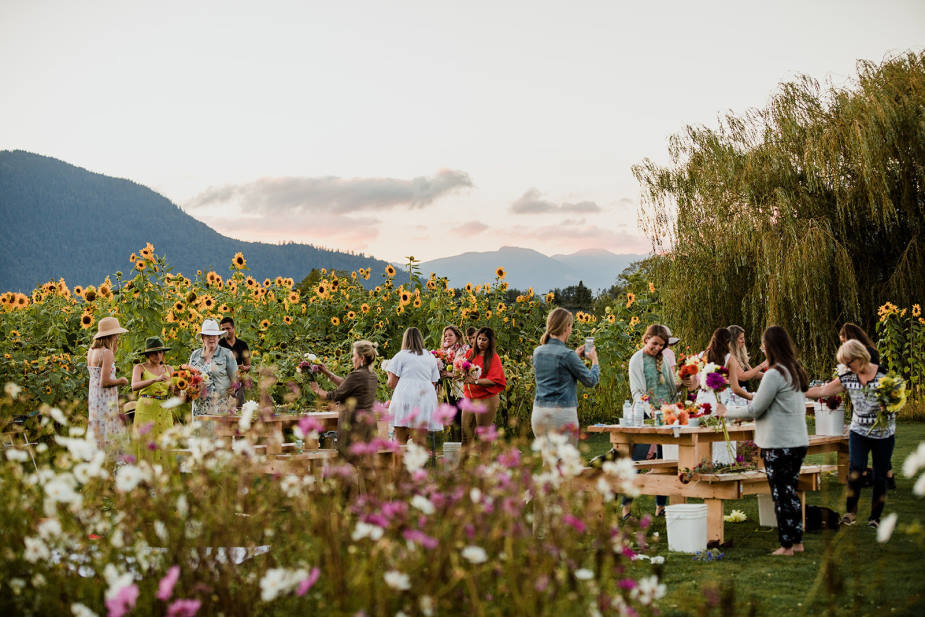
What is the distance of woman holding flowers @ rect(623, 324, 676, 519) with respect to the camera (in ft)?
24.4

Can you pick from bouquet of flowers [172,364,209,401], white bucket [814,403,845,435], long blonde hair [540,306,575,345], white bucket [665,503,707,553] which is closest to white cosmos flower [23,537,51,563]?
bouquet of flowers [172,364,209,401]

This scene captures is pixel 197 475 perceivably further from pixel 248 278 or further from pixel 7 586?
pixel 248 278

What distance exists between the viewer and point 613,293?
64.1m

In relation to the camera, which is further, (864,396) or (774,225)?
(774,225)

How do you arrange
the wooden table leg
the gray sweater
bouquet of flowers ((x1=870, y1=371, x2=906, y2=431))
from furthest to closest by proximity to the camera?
1. the wooden table leg
2. bouquet of flowers ((x1=870, y1=371, x2=906, y2=431))
3. the gray sweater

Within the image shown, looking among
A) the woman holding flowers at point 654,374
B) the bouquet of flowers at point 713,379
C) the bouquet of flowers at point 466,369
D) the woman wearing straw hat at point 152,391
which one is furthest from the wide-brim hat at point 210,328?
the bouquet of flowers at point 713,379

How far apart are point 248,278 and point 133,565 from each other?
9368mm

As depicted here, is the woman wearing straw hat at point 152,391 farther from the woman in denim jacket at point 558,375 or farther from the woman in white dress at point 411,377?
the woman in denim jacket at point 558,375

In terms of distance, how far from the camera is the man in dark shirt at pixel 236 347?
368 inches

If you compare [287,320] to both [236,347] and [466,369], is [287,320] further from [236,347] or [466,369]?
[466,369]

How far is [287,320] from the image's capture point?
41.1 ft

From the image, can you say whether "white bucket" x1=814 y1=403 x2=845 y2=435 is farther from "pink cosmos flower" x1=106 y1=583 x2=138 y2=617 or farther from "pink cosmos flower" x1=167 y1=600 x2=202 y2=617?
"pink cosmos flower" x1=106 y1=583 x2=138 y2=617

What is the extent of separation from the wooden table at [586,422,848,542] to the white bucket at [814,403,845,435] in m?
1.12

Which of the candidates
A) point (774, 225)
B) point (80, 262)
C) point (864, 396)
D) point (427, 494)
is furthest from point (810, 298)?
point (80, 262)
